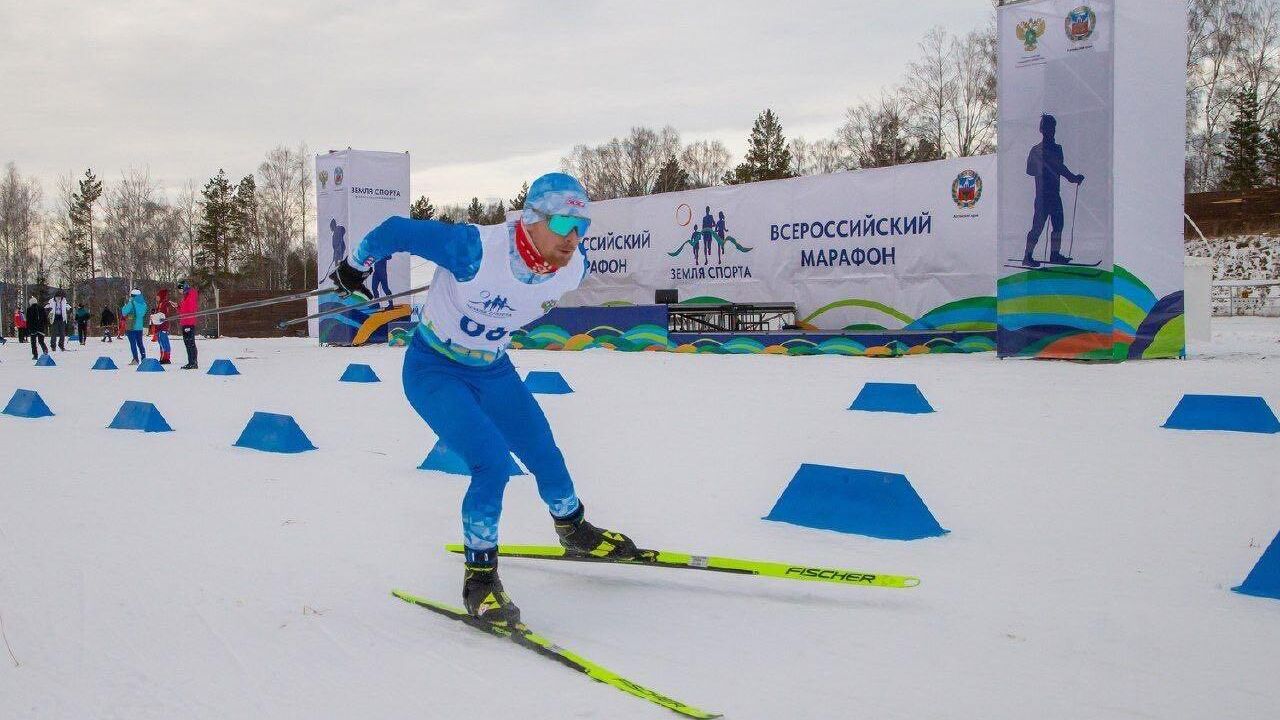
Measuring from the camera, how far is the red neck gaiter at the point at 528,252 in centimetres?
355

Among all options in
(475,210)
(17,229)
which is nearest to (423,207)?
(475,210)

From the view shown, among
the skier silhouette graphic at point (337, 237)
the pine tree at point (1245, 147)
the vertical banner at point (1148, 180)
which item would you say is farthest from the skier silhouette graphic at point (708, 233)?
the pine tree at point (1245, 147)

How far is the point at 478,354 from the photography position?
3.67 meters

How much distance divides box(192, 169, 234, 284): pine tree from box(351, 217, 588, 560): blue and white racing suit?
211 feet

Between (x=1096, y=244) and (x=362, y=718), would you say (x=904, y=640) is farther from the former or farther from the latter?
(x=1096, y=244)

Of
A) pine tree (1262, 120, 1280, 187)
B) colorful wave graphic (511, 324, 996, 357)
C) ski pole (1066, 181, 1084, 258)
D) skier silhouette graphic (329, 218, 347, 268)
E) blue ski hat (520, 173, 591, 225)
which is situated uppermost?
pine tree (1262, 120, 1280, 187)

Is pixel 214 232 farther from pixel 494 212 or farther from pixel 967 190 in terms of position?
pixel 967 190

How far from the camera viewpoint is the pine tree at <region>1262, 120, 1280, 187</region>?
39.6 meters

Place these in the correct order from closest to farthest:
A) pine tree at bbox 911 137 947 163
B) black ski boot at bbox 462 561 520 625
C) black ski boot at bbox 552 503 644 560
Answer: black ski boot at bbox 462 561 520 625 < black ski boot at bbox 552 503 644 560 < pine tree at bbox 911 137 947 163

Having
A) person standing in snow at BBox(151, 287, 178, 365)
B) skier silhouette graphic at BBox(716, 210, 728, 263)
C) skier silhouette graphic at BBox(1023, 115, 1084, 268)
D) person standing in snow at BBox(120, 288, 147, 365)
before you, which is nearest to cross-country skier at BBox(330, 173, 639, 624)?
skier silhouette graphic at BBox(1023, 115, 1084, 268)

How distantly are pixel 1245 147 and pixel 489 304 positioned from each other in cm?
4618

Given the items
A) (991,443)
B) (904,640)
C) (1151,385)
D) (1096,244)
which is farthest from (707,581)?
(1096,244)

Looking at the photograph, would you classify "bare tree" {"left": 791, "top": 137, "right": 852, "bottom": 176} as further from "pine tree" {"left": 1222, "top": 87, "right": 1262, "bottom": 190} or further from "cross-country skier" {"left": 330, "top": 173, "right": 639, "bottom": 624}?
"cross-country skier" {"left": 330, "top": 173, "right": 639, "bottom": 624}

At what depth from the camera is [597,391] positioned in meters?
11.6
